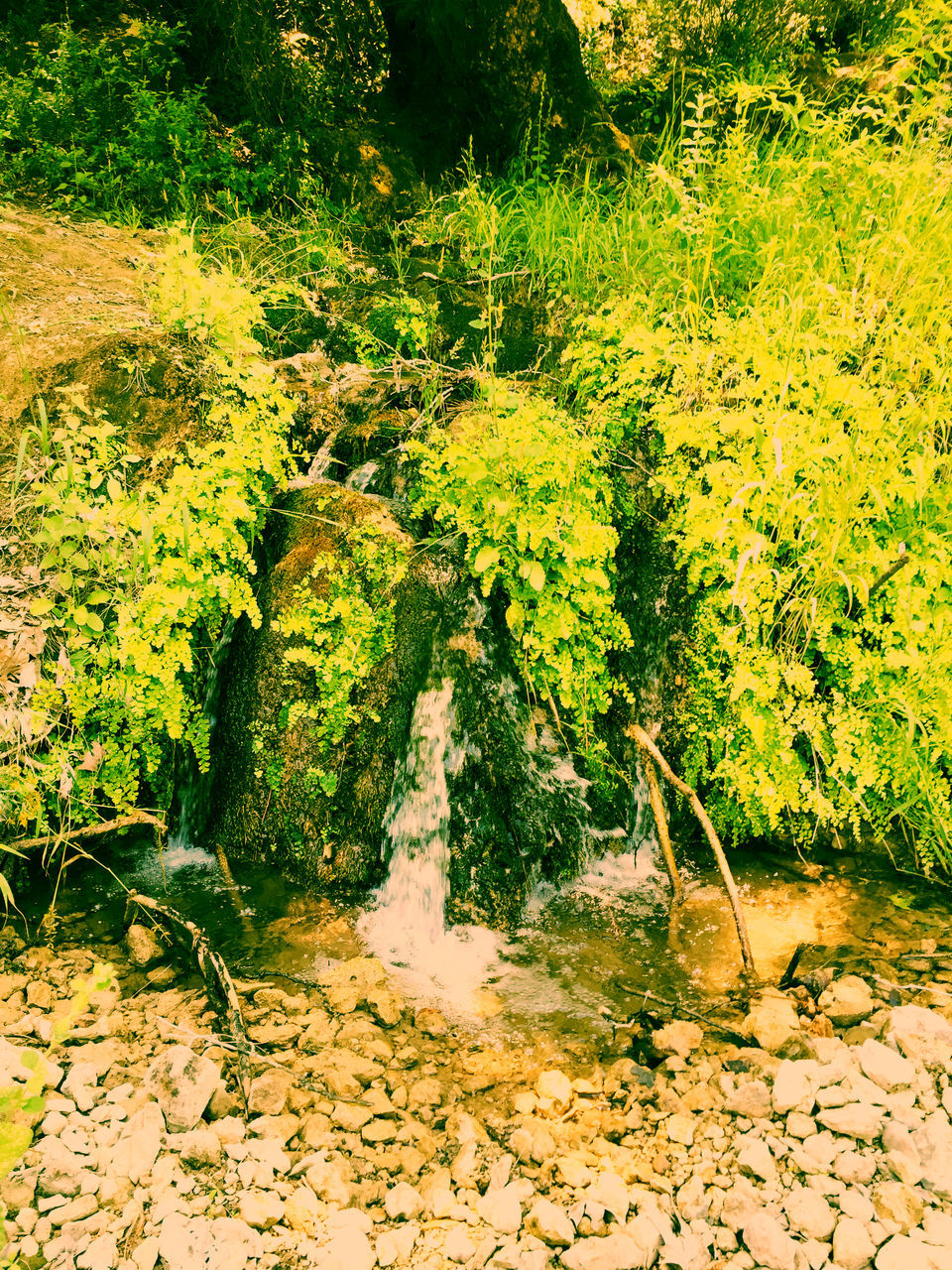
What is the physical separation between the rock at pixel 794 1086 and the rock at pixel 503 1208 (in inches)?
33.2

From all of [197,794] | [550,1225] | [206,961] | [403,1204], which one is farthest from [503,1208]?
[197,794]

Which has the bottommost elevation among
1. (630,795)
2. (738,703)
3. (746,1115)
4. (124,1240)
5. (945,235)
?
(124,1240)

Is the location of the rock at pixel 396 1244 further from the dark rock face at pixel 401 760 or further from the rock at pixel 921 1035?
the rock at pixel 921 1035

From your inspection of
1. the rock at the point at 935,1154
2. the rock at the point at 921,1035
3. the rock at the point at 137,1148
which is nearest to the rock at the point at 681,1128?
the rock at the point at 935,1154

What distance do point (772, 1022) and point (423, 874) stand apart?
1513 millimetres

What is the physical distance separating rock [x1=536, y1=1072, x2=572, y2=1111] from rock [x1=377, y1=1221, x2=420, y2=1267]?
61 cm

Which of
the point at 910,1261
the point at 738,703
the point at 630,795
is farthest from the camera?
the point at 630,795

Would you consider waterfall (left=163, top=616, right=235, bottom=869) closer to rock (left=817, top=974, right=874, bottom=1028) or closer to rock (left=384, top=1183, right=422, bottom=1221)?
rock (left=384, top=1183, right=422, bottom=1221)

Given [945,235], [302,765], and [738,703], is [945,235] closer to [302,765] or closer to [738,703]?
[738,703]

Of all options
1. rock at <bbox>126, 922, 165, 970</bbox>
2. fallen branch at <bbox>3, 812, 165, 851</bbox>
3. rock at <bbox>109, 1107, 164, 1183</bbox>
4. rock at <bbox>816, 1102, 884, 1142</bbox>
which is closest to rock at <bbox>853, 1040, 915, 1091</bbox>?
rock at <bbox>816, 1102, 884, 1142</bbox>

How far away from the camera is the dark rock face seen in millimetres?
3438

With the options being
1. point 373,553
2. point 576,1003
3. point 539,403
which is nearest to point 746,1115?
point 576,1003

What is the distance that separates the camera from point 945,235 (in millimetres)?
3619

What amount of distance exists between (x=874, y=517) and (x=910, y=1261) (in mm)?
2472
